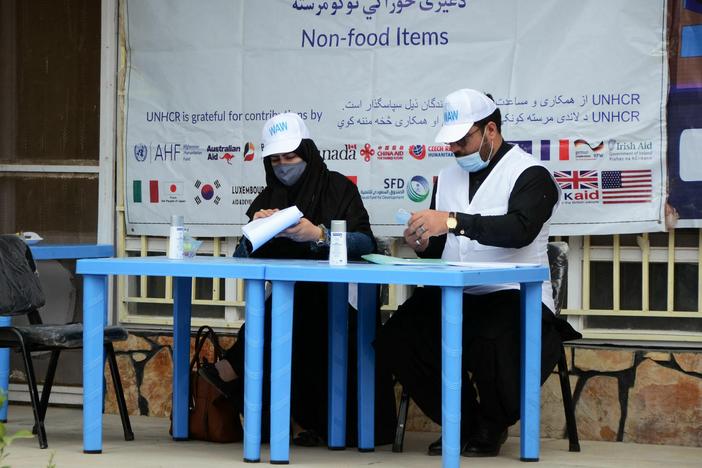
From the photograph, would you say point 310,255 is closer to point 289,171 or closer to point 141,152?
point 289,171

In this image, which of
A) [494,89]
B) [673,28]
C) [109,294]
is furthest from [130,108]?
[673,28]

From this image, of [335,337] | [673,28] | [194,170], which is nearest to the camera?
[335,337]

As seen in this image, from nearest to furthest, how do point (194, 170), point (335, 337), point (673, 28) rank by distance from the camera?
1. point (335, 337)
2. point (673, 28)
3. point (194, 170)

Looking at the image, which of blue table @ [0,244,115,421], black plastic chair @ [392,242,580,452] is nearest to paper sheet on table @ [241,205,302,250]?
black plastic chair @ [392,242,580,452]

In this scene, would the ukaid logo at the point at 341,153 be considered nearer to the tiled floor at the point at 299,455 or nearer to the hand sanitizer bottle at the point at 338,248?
the tiled floor at the point at 299,455

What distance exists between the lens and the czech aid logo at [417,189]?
6.44 metres

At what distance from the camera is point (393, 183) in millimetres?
6473

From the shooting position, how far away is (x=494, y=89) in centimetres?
630

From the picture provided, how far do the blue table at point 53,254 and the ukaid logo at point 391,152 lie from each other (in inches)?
60.6

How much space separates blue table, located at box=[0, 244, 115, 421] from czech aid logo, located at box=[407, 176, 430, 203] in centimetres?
164

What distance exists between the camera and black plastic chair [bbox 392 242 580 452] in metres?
5.53

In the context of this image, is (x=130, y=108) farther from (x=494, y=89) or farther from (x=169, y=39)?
(x=494, y=89)

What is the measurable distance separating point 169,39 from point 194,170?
0.75 metres

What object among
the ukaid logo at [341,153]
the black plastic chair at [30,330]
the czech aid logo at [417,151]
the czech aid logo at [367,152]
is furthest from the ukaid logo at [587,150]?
the black plastic chair at [30,330]
